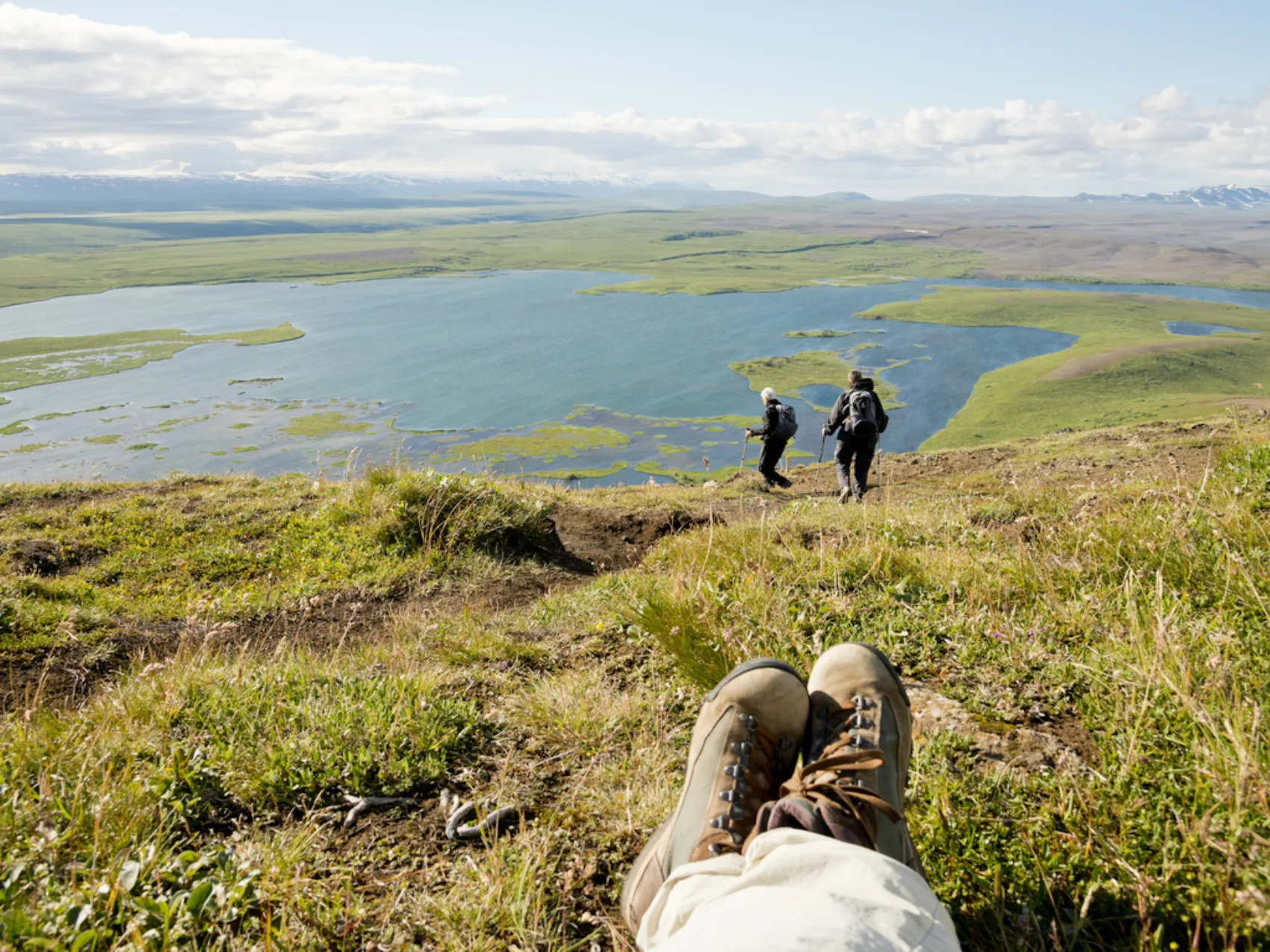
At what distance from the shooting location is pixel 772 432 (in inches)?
607

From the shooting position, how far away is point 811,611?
179 inches

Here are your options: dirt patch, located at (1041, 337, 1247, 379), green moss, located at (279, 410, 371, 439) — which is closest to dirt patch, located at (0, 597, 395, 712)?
green moss, located at (279, 410, 371, 439)

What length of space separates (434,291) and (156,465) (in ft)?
306

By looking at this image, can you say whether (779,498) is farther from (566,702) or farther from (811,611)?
(566,702)

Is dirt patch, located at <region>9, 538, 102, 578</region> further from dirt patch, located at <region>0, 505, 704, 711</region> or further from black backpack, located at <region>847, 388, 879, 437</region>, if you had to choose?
black backpack, located at <region>847, 388, 879, 437</region>

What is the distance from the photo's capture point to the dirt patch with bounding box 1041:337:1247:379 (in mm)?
68938

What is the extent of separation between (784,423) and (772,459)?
1.36m

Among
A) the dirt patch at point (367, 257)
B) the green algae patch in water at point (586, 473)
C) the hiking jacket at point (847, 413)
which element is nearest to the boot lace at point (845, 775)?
the hiking jacket at point (847, 413)

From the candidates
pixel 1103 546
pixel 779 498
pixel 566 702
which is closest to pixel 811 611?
pixel 566 702

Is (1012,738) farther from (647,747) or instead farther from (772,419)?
(772,419)

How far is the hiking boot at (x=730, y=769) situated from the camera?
7.79 ft

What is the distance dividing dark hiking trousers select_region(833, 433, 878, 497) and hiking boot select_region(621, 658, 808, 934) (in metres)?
10.9

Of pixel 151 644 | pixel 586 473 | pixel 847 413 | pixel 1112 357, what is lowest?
pixel 586 473

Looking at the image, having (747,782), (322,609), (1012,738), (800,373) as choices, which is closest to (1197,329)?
(800,373)
